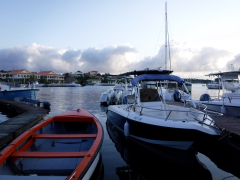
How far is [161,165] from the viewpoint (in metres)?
7.26

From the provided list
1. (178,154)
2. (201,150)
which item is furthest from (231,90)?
(178,154)

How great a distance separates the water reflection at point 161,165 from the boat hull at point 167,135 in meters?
0.38

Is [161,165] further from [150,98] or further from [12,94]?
[12,94]

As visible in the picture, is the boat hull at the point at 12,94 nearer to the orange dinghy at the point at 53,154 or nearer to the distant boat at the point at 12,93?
the distant boat at the point at 12,93

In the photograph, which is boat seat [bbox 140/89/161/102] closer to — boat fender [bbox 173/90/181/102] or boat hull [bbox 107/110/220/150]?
boat hull [bbox 107/110/220/150]

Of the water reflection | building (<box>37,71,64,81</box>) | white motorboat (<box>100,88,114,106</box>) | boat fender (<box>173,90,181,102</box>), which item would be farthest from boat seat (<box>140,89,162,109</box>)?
building (<box>37,71,64,81</box>)

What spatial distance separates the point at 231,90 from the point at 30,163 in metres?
13.3

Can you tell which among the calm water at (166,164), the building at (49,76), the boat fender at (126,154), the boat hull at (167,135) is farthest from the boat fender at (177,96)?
the building at (49,76)

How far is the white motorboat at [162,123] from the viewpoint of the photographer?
6621 mm

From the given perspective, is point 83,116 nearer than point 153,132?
No

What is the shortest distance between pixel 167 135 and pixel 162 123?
0.48m

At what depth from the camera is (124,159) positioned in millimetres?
7988

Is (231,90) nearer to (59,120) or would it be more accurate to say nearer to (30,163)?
(59,120)

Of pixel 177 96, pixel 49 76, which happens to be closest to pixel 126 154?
pixel 177 96
